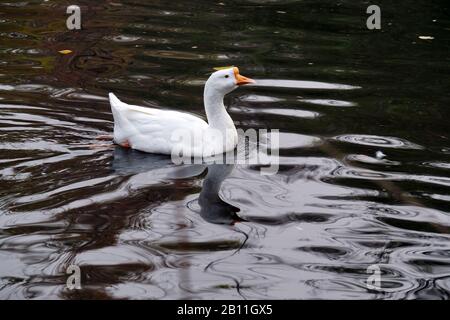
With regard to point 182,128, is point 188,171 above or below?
below

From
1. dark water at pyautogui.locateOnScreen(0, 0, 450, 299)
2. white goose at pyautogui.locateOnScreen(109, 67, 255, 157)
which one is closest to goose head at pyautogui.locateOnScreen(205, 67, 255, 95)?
white goose at pyautogui.locateOnScreen(109, 67, 255, 157)

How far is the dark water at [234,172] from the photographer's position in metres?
5.73

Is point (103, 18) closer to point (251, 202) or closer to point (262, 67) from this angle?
point (262, 67)

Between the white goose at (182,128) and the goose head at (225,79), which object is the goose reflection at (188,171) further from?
the goose head at (225,79)

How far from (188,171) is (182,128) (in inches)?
19.2

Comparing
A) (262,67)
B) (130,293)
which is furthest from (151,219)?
(262,67)

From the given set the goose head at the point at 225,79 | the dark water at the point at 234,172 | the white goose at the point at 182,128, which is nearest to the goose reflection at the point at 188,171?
the dark water at the point at 234,172

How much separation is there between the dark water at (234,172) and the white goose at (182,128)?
0.17 metres

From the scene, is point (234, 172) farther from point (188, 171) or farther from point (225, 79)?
point (225, 79)

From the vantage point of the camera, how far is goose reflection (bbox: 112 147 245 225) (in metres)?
6.81

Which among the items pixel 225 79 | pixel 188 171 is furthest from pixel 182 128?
pixel 225 79

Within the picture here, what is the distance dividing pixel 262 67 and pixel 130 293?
19.2 feet

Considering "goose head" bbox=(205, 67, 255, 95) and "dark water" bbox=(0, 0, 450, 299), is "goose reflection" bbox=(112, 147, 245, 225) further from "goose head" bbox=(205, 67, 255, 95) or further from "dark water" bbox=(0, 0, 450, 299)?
"goose head" bbox=(205, 67, 255, 95)

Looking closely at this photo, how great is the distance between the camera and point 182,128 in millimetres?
7836
